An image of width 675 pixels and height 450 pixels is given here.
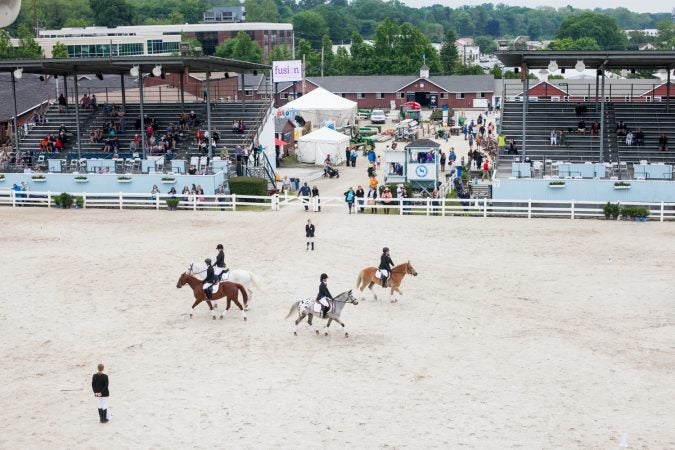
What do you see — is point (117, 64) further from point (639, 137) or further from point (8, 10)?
point (8, 10)

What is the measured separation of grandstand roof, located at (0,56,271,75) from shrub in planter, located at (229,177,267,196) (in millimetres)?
5209

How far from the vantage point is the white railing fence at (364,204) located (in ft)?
111

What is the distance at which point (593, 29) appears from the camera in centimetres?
18150

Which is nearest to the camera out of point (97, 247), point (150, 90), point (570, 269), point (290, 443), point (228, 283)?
point (290, 443)

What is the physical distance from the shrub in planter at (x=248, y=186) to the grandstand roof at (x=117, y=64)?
17.1ft

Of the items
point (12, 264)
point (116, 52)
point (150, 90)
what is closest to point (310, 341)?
point (12, 264)

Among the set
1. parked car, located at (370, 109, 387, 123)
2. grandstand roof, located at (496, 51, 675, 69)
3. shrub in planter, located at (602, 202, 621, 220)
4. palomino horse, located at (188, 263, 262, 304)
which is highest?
grandstand roof, located at (496, 51, 675, 69)

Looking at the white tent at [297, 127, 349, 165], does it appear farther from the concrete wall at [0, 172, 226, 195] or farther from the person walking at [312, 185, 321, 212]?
the person walking at [312, 185, 321, 212]

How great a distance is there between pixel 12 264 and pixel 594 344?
54.4 feet

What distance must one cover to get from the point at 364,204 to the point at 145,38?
9582cm

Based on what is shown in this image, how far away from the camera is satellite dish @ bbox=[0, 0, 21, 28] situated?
24.1 feet

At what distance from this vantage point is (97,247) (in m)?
28.8

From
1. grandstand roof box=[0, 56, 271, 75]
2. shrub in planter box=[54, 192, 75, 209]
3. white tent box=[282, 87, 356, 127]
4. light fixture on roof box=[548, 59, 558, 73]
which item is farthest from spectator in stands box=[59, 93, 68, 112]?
light fixture on roof box=[548, 59, 558, 73]

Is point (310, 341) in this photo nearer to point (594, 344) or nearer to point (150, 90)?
point (594, 344)
